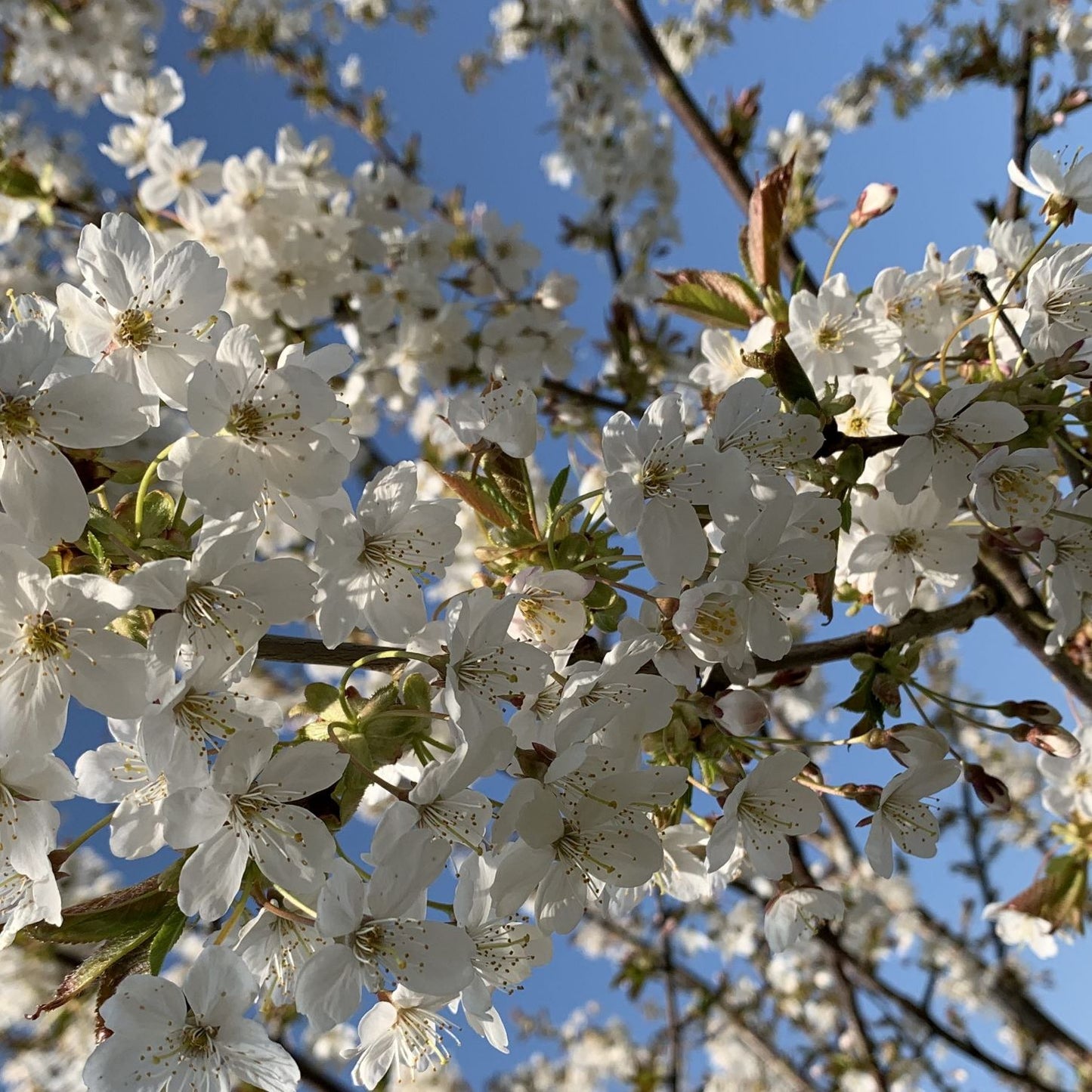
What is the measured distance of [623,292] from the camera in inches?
159

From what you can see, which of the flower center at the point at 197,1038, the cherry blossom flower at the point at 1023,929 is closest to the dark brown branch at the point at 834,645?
the flower center at the point at 197,1038

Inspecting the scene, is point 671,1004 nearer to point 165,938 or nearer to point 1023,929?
point 1023,929

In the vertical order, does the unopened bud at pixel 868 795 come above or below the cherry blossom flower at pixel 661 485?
below

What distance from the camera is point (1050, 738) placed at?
4.27ft

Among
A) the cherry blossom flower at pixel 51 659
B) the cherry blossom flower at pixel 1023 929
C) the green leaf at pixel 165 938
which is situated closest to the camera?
the cherry blossom flower at pixel 51 659

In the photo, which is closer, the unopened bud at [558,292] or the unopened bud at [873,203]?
the unopened bud at [873,203]

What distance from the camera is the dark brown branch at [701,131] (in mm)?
2473

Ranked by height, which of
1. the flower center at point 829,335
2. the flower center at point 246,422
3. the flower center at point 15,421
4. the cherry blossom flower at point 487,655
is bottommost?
the flower center at point 15,421

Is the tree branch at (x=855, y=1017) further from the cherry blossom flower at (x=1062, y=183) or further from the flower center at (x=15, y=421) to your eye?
the flower center at (x=15, y=421)

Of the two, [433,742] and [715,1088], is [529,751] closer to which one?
[433,742]

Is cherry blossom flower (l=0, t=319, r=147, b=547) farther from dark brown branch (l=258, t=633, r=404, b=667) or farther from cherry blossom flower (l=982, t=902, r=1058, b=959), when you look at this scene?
cherry blossom flower (l=982, t=902, r=1058, b=959)

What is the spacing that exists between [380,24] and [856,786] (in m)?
6.57

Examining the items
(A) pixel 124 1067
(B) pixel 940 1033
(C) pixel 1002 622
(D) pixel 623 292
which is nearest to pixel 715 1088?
(B) pixel 940 1033

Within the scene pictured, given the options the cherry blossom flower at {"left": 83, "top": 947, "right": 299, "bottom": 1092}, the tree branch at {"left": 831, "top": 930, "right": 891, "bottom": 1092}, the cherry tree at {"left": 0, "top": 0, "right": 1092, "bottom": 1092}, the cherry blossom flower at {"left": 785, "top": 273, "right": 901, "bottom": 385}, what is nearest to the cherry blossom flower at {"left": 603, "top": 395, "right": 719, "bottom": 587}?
the cherry tree at {"left": 0, "top": 0, "right": 1092, "bottom": 1092}
